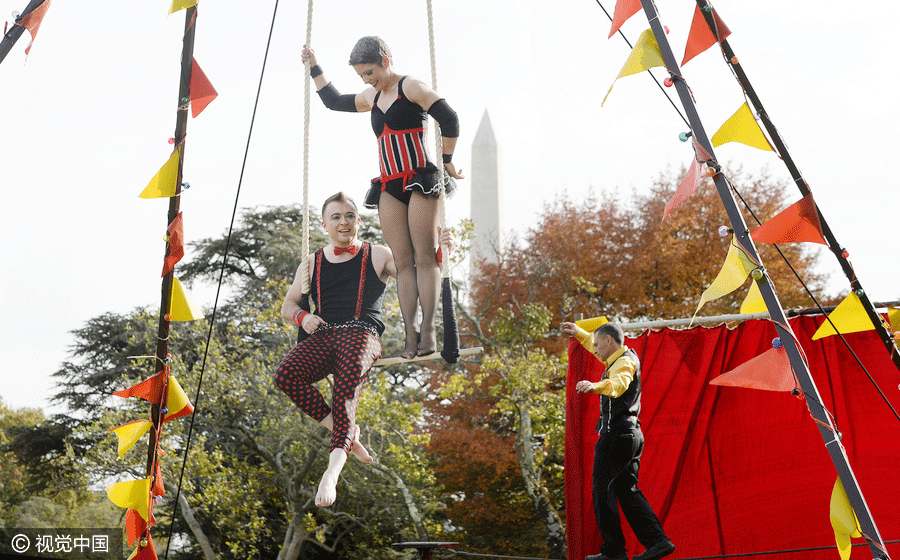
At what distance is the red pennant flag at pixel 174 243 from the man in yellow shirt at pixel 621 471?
1.57 m

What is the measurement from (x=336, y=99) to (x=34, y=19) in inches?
41.7

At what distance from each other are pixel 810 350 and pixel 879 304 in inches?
20.4

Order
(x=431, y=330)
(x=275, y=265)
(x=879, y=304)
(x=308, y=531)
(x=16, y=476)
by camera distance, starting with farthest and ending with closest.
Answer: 1. (x=275, y=265)
2. (x=16, y=476)
3. (x=308, y=531)
4. (x=879, y=304)
5. (x=431, y=330)

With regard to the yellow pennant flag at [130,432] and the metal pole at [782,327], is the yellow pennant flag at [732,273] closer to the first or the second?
the metal pole at [782,327]

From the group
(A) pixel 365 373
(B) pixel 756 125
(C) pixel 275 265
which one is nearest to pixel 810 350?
(B) pixel 756 125

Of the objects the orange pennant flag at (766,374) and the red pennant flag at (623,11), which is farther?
the red pennant flag at (623,11)

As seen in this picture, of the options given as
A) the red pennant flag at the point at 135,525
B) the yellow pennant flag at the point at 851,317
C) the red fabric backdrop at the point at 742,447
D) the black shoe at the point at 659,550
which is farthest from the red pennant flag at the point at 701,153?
the red fabric backdrop at the point at 742,447

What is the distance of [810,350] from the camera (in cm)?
436

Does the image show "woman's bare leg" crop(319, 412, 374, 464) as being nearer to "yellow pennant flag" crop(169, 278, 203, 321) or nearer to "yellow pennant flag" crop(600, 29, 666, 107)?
"yellow pennant flag" crop(169, 278, 203, 321)

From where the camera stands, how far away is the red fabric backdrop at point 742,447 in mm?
4137

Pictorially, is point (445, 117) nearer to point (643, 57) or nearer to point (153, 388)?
point (643, 57)

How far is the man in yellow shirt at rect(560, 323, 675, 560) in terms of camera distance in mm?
3180

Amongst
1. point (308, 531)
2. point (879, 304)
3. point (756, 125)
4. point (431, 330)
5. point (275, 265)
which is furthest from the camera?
point (275, 265)

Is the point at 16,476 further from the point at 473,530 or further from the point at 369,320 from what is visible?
the point at 369,320
